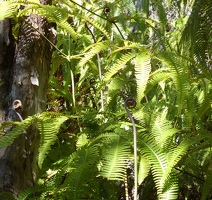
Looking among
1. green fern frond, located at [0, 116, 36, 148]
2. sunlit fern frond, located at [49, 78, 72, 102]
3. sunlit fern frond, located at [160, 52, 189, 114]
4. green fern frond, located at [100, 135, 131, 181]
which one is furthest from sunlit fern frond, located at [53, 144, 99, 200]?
sunlit fern frond, located at [49, 78, 72, 102]

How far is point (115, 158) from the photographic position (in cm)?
91

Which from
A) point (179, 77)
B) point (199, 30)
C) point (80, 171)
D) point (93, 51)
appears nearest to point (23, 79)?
point (93, 51)

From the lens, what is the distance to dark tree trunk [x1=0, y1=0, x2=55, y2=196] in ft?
3.85

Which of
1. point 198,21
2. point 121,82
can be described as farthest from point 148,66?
point 198,21

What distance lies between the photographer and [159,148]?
97 cm

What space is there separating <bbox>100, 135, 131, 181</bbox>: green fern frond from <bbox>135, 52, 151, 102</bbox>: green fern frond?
137 millimetres

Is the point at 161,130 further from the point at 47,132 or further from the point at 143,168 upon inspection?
the point at 47,132

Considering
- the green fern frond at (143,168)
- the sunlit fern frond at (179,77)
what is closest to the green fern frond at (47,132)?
the green fern frond at (143,168)

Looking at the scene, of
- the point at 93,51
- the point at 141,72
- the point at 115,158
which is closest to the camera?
the point at 115,158

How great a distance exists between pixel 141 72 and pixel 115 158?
27 centimetres

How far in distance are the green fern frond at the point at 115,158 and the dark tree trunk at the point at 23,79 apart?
35cm

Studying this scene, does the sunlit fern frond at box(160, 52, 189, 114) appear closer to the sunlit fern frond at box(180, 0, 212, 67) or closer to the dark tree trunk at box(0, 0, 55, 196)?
the sunlit fern frond at box(180, 0, 212, 67)

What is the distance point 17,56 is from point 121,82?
39 centimetres

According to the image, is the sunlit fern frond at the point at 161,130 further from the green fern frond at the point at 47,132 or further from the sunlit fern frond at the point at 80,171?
the green fern frond at the point at 47,132
